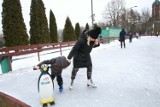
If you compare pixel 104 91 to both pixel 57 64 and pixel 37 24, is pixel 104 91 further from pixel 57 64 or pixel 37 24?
pixel 37 24

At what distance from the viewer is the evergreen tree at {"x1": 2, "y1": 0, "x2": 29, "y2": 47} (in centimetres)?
2005

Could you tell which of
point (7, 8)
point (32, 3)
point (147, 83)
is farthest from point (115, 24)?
point (147, 83)

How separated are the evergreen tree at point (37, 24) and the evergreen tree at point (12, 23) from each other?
139 inches

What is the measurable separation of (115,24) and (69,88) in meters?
54.6

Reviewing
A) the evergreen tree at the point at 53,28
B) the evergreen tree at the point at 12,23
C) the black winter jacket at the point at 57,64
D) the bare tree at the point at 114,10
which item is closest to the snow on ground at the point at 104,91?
the black winter jacket at the point at 57,64

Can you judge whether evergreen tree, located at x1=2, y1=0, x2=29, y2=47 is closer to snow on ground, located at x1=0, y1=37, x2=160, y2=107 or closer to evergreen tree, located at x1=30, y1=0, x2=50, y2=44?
evergreen tree, located at x1=30, y1=0, x2=50, y2=44

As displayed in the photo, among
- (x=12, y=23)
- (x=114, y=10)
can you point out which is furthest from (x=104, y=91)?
(x=114, y=10)

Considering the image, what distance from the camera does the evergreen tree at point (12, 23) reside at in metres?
20.0

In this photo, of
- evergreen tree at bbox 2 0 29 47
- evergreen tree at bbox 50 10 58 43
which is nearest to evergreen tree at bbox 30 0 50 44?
evergreen tree at bbox 2 0 29 47

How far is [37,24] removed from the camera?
24125 mm

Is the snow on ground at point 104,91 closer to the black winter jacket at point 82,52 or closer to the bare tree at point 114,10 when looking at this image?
the black winter jacket at point 82,52

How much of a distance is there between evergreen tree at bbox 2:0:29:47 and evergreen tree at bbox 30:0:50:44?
354cm

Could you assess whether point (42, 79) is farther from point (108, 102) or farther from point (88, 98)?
point (108, 102)

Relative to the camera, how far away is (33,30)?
24.2 metres
